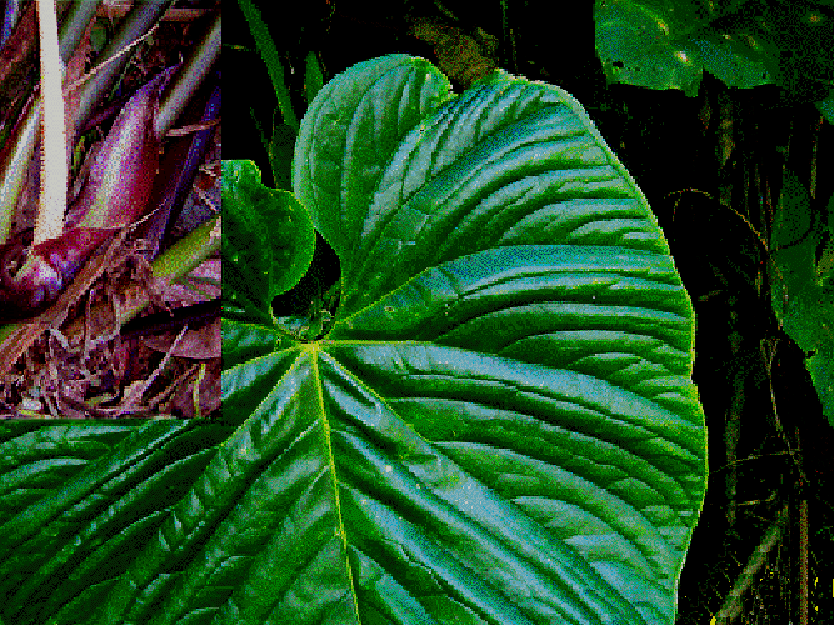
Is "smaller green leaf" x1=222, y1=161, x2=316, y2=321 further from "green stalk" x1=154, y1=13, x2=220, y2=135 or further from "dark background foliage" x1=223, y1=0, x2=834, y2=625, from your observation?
"dark background foliage" x1=223, y1=0, x2=834, y2=625

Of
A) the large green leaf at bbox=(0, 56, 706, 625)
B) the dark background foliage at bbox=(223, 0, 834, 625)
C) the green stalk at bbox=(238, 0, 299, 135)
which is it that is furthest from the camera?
the dark background foliage at bbox=(223, 0, 834, 625)

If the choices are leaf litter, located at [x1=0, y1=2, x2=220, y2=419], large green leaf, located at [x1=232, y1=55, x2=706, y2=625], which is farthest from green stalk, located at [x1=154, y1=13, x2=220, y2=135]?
large green leaf, located at [x1=232, y1=55, x2=706, y2=625]

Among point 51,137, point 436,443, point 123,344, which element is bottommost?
point 436,443

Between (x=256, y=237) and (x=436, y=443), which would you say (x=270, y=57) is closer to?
(x=256, y=237)

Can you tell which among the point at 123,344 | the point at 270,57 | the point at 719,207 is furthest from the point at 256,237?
the point at 719,207

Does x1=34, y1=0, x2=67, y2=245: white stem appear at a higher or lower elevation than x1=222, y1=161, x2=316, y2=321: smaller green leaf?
higher

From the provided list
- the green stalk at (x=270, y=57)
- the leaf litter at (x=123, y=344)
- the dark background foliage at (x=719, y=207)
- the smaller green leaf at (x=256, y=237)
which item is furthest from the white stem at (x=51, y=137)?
the dark background foliage at (x=719, y=207)

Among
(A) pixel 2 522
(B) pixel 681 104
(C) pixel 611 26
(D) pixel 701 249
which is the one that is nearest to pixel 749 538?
(D) pixel 701 249
